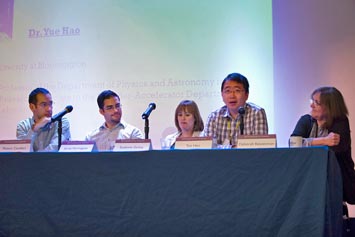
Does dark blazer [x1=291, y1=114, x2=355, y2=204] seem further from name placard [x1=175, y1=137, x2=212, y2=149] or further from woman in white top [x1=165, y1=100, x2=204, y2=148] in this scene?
woman in white top [x1=165, y1=100, x2=204, y2=148]

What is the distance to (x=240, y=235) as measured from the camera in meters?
2.02

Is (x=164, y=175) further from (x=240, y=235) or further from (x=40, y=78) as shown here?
(x=40, y=78)

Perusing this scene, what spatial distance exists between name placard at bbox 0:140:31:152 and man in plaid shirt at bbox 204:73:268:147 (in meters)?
1.10

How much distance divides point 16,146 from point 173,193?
0.89 meters

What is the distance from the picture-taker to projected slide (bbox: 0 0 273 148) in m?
4.00

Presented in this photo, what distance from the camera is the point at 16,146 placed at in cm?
240

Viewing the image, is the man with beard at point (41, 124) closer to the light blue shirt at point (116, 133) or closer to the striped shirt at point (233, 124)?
A: the light blue shirt at point (116, 133)

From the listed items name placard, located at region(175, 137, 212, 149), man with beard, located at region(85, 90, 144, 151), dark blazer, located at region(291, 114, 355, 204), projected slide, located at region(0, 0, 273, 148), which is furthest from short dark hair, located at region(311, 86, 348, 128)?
man with beard, located at region(85, 90, 144, 151)

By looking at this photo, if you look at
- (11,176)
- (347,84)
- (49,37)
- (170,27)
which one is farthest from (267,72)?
(11,176)

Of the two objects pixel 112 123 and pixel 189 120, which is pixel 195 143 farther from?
pixel 112 123

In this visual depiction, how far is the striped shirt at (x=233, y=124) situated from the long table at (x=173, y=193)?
0.69 m

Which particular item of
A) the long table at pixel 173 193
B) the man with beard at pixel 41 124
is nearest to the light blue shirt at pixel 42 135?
the man with beard at pixel 41 124

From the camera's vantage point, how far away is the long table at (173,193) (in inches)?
79.0

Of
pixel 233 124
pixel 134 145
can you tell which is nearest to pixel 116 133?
pixel 233 124
